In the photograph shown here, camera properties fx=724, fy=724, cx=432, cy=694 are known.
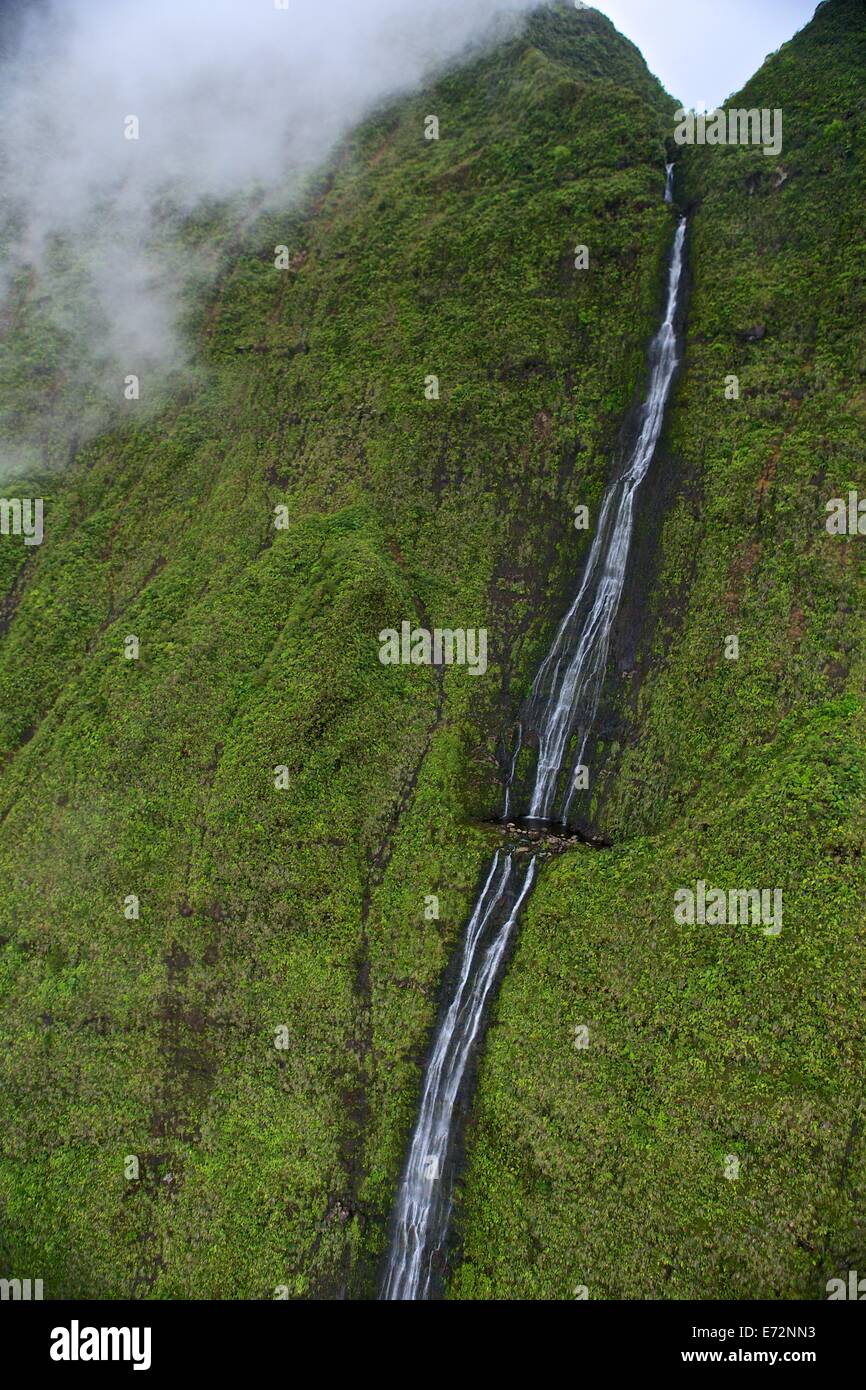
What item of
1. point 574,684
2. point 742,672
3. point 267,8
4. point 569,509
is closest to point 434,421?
point 569,509

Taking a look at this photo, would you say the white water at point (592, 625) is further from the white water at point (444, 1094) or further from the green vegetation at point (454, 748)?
the white water at point (444, 1094)

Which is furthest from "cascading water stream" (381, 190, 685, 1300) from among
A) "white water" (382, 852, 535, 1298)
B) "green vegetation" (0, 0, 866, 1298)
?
"green vegetation" (0, 0, 866, 1298)

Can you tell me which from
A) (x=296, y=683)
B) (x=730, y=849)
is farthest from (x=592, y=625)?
(x=296, y=683)

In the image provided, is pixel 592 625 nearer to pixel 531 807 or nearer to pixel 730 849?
pixel 531 807

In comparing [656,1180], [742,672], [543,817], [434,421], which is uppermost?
[434,421]
